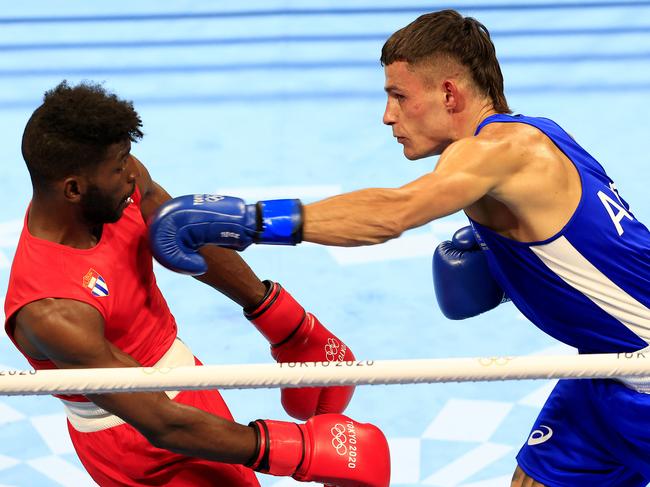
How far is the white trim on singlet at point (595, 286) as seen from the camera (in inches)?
86.4

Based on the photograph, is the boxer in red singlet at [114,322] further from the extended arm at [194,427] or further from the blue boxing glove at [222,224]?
the blue boxing glove at [222,224]

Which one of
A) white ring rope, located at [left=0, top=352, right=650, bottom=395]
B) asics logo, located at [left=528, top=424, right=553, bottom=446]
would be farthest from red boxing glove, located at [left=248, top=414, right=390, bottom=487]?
Result: asics logo, located at [left=528, top=424, right=553, bottom=446]

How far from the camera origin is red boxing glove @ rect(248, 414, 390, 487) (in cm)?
220

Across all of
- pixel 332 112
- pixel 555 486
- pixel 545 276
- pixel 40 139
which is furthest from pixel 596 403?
pixel 332 112

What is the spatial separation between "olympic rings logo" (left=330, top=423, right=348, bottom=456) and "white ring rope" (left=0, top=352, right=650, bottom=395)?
375 mm

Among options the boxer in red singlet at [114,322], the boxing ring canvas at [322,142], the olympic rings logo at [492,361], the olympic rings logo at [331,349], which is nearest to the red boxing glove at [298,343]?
the olympic rings logo at [331,349]

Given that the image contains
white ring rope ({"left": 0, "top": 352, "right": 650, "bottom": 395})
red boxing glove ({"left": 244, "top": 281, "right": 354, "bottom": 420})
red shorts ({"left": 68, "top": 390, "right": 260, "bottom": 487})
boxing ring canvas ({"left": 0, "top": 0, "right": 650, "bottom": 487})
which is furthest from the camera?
boxing ring canvas ({"left": 0, "top": 0, "right": 650, "bottom": 487})

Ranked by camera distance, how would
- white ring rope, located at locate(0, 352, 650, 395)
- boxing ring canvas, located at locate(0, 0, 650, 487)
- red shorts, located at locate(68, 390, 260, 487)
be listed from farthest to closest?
boxing ring canvas, located at locate(0, 0, 650, 487), red shorts, located at locate(68, 390, 260, 487), white ring rope, located at locate(0, 352, 650, 395)

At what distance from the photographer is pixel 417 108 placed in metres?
2.35

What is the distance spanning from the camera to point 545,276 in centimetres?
224

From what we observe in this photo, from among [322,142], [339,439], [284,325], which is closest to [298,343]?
[284,325]

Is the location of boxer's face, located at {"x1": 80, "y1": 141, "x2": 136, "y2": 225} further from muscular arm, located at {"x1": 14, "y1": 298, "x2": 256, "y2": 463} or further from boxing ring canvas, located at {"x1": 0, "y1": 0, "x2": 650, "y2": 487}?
boxing ring canvas, located at {"x1": 0, "y1": 0, "x2": 650, "y2": 487}

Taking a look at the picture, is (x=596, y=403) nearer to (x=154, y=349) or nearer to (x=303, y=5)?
(x=154, y=349)

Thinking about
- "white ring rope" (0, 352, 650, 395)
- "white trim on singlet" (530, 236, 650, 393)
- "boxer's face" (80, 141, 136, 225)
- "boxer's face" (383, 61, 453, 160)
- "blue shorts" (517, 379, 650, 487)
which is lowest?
"blue shorts" (517, 379, 650, 487)
